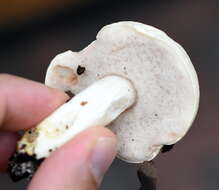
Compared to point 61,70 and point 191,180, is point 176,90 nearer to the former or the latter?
point 61,70

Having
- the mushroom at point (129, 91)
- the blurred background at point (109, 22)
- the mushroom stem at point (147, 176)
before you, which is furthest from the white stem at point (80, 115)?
the blurred background at point (109, 22)

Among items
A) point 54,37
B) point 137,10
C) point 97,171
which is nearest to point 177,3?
point 137,10

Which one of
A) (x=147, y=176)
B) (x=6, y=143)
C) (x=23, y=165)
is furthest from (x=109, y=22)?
(x=23, y=165)

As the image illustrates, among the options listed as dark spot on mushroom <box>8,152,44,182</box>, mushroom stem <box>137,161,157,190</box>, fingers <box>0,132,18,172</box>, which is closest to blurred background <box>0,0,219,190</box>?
mushroom stem <box>137,161,157,190</box>

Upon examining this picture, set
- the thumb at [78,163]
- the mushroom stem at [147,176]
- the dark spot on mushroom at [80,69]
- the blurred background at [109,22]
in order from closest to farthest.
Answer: the thumb at [78,163]
the dark spot on mushroom at [80,69]
the mushroom stem at [147,176]
the blurred background at [109,22]

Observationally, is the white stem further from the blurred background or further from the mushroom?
the blurred background

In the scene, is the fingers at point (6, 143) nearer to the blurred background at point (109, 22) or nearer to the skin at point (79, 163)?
the skin at point (79, 163)
